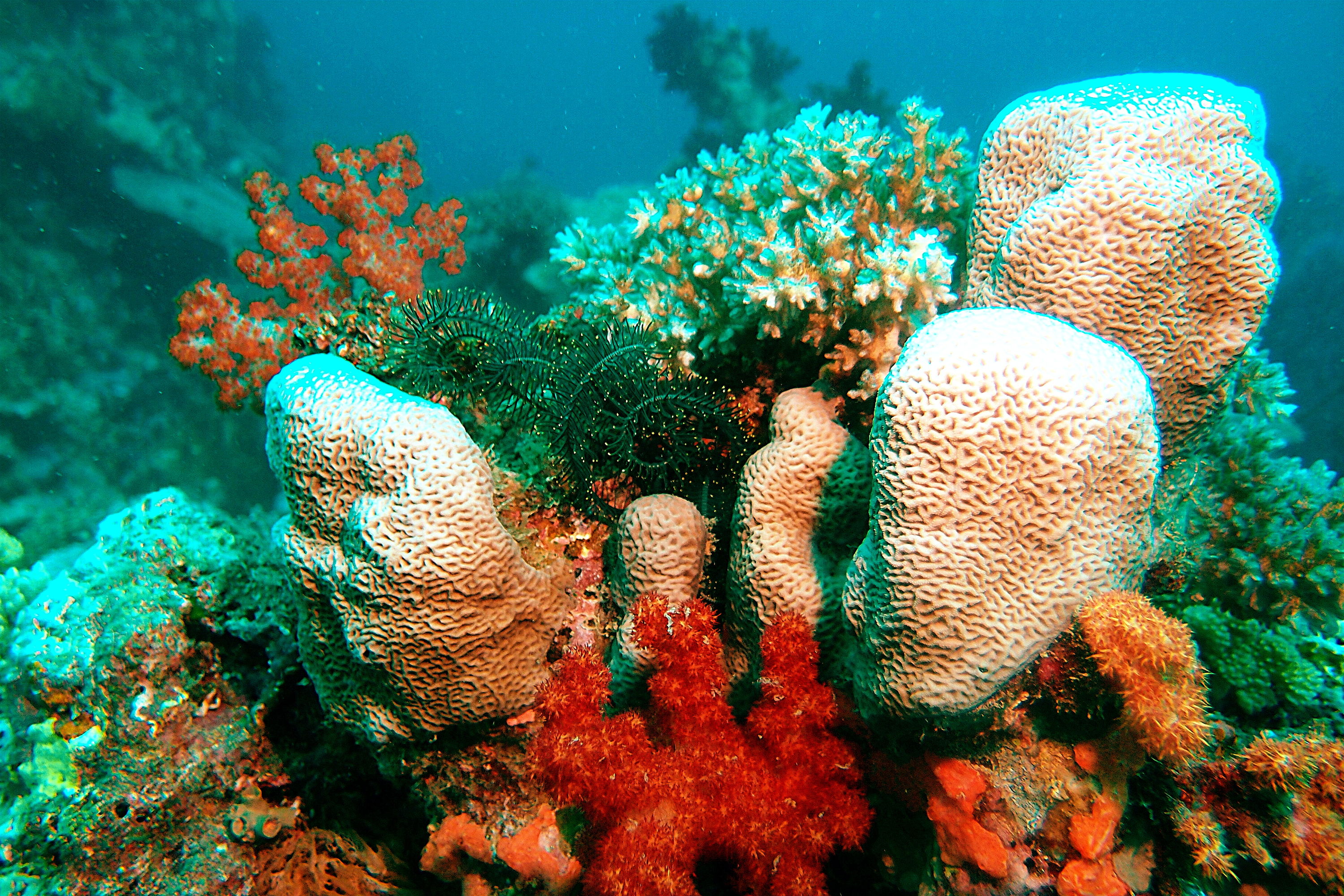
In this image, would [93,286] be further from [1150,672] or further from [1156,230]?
[1150,672]

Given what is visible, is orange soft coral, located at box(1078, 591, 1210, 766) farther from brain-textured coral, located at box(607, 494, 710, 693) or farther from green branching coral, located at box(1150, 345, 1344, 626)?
brain-textured coral, located at box(607, 494, 710, 693)

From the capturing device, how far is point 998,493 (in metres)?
2.13

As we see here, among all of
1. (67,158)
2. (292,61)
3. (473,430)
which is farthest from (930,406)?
(292,61)

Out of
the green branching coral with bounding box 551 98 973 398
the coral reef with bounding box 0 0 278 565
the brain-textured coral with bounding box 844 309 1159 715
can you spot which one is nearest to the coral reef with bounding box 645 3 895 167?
the coral reef with bounding box 0 0 278 565

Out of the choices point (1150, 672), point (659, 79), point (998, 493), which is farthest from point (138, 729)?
point (659, 79)

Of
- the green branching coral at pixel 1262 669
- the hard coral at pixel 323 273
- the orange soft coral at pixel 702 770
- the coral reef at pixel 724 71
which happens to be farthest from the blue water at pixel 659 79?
the orange soft coral at pixel 702 770

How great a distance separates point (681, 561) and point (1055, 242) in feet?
7.35

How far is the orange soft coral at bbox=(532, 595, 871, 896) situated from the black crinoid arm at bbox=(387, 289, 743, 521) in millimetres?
869

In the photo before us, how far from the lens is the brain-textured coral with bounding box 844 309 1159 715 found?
2.10 meters

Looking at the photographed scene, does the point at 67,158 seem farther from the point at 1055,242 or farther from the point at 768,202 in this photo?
the point at 1055,242

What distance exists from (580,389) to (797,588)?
4.66 ft

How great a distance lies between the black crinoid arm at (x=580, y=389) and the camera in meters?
2.97

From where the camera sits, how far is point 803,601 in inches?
110

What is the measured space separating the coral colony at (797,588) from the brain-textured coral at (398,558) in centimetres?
2
